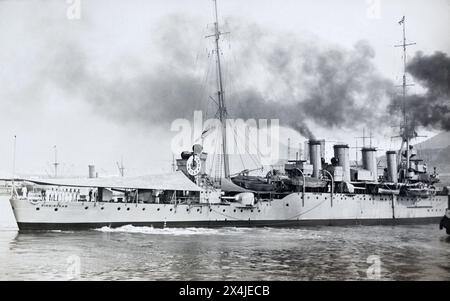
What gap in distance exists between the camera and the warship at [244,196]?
26062 mm

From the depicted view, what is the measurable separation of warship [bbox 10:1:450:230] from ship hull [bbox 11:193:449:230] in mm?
54

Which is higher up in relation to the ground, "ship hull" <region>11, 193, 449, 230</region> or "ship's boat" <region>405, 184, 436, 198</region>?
"ship's boat" <region>405, 184, 436, 198</region>

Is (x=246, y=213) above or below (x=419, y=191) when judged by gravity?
below

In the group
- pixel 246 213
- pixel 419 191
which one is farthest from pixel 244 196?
pixel 419 191

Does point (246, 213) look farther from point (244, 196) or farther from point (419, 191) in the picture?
point (419, 191)

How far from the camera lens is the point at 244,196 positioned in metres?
31.4

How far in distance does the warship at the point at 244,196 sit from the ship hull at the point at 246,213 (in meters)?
0.05

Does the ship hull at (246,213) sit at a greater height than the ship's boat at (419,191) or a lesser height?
lesser

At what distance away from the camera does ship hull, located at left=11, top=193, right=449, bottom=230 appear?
998 inches

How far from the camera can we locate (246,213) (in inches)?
1248

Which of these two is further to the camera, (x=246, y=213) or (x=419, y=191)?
(x=419, y=191)

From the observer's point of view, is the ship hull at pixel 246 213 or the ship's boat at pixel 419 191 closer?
the ship hull at pixel 246 213

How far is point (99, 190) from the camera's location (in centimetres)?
2722

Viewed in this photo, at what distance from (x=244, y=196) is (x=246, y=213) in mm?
1207
